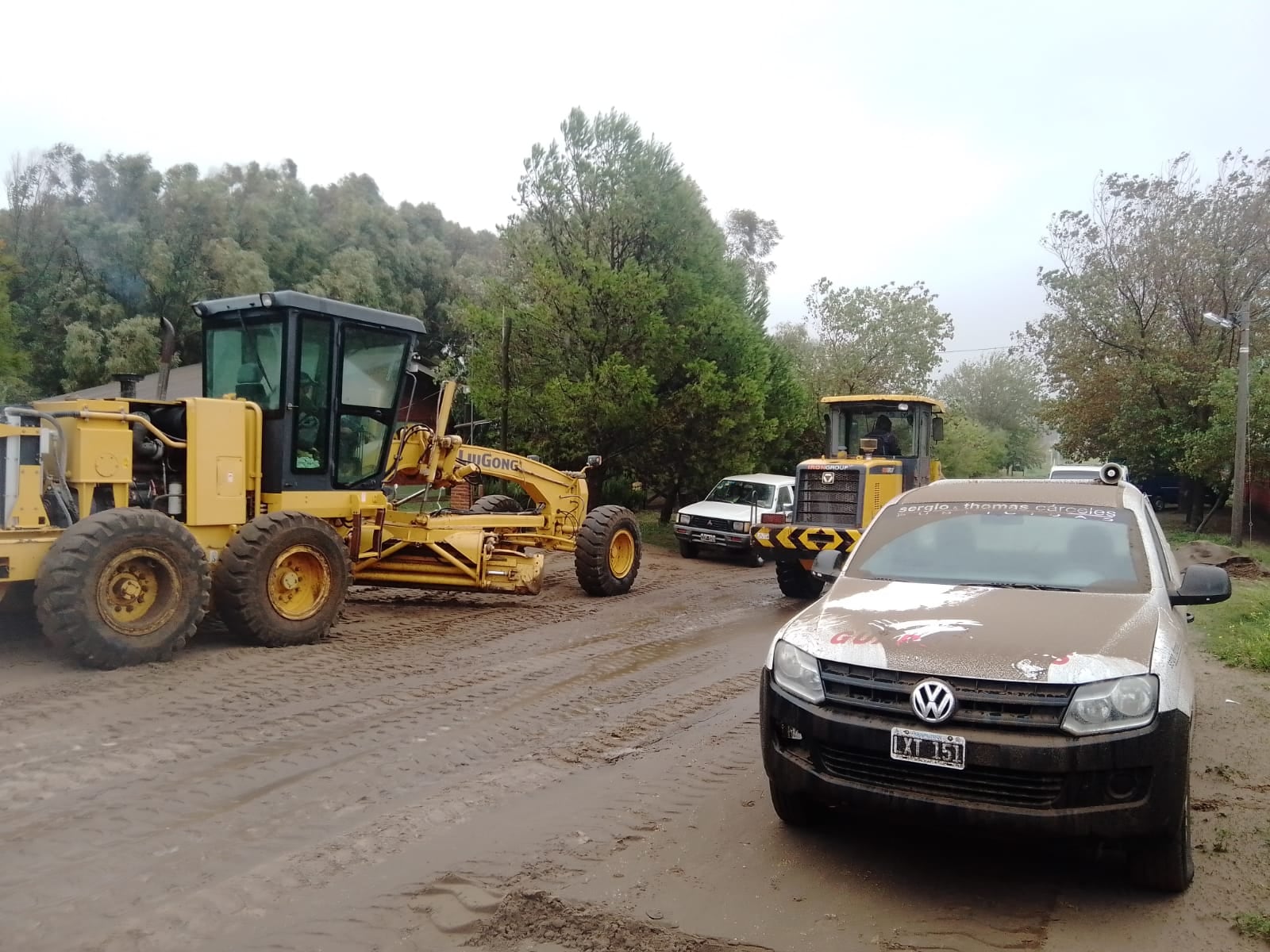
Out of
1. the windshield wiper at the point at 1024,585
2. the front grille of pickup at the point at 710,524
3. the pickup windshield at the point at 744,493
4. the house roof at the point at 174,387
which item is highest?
the house roof at the point at 174,387

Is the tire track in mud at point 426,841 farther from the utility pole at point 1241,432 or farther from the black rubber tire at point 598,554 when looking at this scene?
the utility pole at point 1241,432

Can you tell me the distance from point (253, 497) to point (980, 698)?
7699 mm

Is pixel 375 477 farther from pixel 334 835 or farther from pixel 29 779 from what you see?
pixel 334 835

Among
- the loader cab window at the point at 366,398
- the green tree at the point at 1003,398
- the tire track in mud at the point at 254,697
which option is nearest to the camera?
the tire track in mud at the point at 254,697

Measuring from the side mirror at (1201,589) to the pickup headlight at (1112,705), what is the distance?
1.15 meters

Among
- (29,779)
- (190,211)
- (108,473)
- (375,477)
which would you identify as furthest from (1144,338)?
(190,211)

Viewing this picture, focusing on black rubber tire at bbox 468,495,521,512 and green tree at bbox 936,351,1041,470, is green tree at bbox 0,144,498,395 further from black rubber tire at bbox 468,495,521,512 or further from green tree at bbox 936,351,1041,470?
green tree at bbox 936,351,1041,470

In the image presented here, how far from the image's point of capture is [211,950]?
3.64m

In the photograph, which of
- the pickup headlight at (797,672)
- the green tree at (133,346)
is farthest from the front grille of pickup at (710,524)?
the green tree at (133,346)

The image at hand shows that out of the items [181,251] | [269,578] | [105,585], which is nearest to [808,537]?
[269,578]

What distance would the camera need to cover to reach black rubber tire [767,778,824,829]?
4539mm

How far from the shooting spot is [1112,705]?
3807 mm

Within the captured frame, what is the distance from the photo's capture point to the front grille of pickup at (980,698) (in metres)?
3.82

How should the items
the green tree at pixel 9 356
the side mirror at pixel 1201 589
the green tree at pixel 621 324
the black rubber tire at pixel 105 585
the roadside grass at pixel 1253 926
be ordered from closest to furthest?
the roadside grass at pixel 1253 926 → the side mirror at pixel 1201 589 → the black rubber tire at pixel 105 585 → the green tree at pixel 621 324 → the green tree at pixel 9 356
